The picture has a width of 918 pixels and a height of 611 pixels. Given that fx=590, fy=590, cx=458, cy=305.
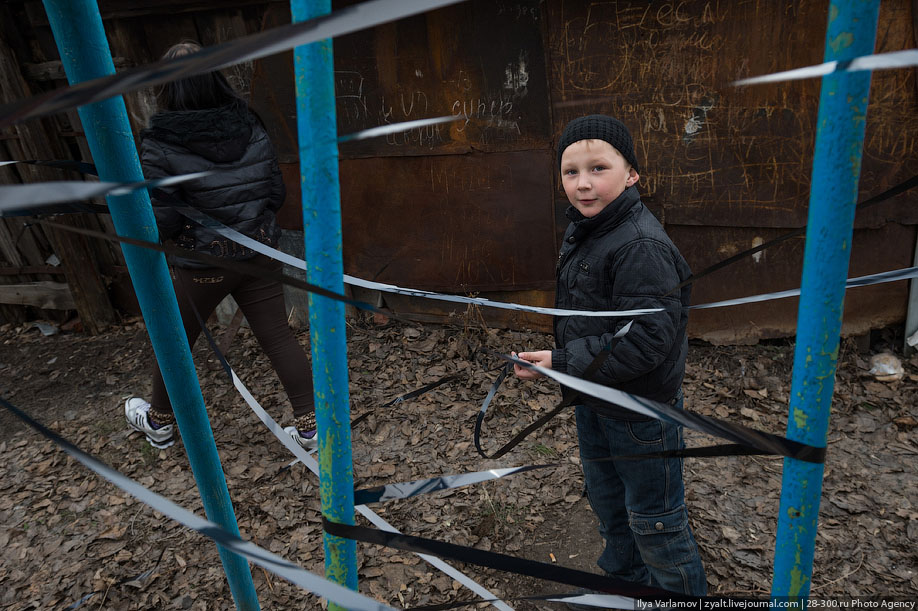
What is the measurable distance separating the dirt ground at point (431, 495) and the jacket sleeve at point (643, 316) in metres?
1.21

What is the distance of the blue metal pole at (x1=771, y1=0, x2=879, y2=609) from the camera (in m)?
0.66

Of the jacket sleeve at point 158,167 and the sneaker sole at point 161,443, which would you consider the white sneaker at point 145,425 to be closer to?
the sneaker sole at point 161,443

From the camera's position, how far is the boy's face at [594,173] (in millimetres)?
1649

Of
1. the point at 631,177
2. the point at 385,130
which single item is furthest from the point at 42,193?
the point at 631,177

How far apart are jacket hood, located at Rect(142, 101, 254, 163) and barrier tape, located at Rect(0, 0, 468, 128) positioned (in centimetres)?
195

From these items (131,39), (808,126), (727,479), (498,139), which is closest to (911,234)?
(808,126)

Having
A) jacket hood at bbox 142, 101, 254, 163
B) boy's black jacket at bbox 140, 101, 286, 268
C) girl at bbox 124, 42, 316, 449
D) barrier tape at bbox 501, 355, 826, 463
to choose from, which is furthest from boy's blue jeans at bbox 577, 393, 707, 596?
jacket hood at bbox 142, 101, 254, 163

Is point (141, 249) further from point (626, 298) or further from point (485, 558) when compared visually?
point (626, 298)

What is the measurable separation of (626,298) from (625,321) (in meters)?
0.09

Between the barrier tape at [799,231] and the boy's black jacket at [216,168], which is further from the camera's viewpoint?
the boy's black jacket at [216,168]

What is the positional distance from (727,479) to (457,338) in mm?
1954

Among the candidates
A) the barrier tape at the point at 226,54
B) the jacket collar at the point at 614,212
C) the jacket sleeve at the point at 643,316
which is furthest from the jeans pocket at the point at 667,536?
the barrier tape at the point at 226,54

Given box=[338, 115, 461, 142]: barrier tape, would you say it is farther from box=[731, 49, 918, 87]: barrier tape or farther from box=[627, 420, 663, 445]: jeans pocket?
box=[627, 420, 663, 445]: jeans pocket

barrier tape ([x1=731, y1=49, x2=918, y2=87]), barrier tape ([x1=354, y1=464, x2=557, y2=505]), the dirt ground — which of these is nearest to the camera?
barrier tape ([x1=731, y1=49, x2=918, y2=87])
